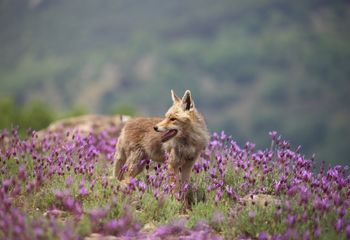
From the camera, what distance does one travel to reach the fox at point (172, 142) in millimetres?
8117

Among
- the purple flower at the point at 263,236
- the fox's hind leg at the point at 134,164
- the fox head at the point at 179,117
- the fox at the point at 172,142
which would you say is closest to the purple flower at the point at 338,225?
the purple flower at the point at 263,236

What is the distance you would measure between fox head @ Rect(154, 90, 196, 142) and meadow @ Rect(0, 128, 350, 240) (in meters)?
0.56

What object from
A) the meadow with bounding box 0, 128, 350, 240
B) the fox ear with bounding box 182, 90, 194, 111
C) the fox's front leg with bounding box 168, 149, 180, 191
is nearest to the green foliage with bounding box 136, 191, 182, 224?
the meadow with bounding box 0, 128, 350, 240

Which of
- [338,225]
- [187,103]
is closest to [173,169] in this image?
[187,103]

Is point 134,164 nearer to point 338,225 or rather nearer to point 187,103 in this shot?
point 187,103

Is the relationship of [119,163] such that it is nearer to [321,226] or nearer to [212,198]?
[212,198]

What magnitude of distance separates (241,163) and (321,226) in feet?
6.30

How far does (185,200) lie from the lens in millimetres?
7609

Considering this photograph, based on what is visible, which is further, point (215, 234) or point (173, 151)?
point (173, 151)

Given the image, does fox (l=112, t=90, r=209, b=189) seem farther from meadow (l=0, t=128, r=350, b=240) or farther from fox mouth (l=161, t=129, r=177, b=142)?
meadow (l=0, t=128, r=350, b=240)

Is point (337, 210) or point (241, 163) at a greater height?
point (241, 163)

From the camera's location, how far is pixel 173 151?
8.16m

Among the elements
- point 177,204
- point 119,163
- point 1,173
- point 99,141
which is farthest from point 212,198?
point 99,141

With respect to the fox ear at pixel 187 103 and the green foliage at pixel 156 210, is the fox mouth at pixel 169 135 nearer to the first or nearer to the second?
the fox ear at pixel 187 103
